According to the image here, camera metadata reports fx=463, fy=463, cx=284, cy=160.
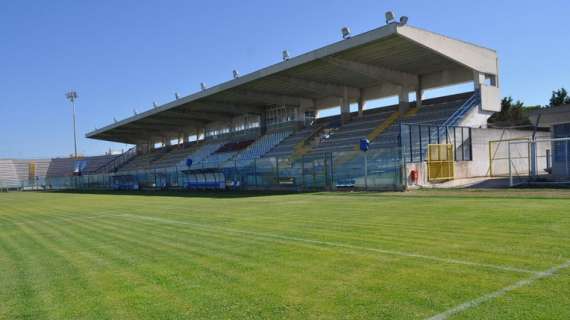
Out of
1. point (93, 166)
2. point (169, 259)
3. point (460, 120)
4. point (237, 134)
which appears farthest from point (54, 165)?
point (169, 259)

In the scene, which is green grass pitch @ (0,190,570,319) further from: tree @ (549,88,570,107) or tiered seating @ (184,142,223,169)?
tree @ (549,88,570,107)

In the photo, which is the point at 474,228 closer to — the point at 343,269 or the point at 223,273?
the point at 343,269

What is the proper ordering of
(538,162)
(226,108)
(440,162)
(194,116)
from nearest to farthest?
(440,162), (538,162), (226,108), (194,116)

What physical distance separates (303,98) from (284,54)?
472 inches

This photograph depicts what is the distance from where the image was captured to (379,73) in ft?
109

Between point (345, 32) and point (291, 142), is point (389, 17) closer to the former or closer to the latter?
point (345, 32)

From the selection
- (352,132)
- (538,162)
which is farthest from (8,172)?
(538,162)

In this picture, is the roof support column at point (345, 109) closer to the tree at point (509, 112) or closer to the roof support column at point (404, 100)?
the roof support column at point (404, 100)

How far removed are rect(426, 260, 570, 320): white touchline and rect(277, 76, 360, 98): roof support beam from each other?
105 ft

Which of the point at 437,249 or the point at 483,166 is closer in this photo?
the point at 437,249

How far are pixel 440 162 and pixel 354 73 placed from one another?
42.1ft

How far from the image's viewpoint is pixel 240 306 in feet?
15.1

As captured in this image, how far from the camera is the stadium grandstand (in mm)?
24844

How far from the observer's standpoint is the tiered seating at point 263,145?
45.4m
